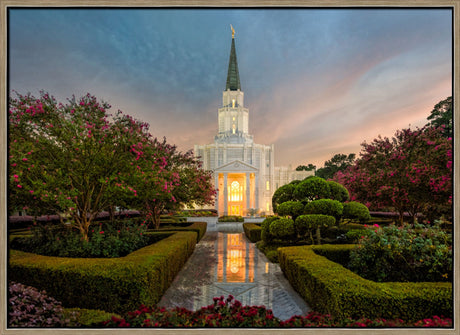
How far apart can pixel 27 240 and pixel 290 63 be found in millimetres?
11687

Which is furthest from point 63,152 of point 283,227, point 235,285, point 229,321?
point 283,227

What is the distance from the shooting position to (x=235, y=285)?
7113mm

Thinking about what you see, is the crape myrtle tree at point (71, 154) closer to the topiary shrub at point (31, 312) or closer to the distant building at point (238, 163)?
the topiary shrub at point (31, 312)

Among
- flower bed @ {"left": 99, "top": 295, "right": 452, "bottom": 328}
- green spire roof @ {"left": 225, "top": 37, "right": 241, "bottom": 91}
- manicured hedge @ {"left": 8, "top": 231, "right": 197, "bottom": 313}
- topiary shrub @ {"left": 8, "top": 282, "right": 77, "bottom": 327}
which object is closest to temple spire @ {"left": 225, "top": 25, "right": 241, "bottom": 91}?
green spire roof @ {"left": 225, "top": 37, "right": 241, "bottom": 91}

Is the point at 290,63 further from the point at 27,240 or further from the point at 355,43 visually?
the point at 27,240

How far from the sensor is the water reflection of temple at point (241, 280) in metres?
6.12

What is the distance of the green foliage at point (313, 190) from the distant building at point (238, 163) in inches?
1033

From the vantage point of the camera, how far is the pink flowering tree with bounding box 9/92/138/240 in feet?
21.0

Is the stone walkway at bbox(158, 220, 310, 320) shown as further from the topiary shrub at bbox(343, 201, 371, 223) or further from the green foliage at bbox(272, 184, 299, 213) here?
the topiary shrub at bbox(343, 201, 371, 223)

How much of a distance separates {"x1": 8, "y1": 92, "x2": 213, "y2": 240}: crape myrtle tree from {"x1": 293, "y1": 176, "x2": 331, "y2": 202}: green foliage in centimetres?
658

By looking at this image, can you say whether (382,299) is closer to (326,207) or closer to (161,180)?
(326,207)

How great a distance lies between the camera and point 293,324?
3.49 meters

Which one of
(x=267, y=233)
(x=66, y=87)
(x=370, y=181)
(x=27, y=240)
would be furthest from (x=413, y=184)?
(x=27, y=240)

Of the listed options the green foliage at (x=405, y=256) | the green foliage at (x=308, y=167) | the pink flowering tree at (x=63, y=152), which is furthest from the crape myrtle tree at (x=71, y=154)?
the green foliage at (x=308, y=167)
